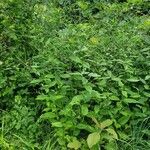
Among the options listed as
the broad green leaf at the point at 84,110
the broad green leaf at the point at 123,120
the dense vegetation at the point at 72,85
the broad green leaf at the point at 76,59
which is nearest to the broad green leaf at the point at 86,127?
the dense vegetation at the point at 72,85

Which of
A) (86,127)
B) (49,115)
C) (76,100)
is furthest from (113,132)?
(49,115)

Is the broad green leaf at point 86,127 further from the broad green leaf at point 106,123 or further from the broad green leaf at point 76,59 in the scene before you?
the broad green leaf at point 76,59

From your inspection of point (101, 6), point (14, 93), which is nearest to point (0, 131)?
point (14, 93)

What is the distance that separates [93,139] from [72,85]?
519 millimetres

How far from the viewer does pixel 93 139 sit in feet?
10.5

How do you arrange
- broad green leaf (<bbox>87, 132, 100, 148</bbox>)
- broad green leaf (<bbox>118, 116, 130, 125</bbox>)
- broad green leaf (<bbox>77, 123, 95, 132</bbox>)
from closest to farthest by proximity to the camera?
broad green leaf (<bbox>87, 132, 100, 148</bbox>)
broad green leaf (<bbox>77, 123, 95, 132</bbox>)
broad green leaf (<bbox>118, 116, 130, 125</bbox>)

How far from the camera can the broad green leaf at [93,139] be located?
3.17 metres

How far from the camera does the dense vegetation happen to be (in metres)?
3.33

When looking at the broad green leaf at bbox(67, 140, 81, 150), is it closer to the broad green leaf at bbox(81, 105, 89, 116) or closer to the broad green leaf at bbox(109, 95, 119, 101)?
the broad green leaf at bbox(81, 105, 89, 116)

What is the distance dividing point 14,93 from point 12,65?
10.2 inches

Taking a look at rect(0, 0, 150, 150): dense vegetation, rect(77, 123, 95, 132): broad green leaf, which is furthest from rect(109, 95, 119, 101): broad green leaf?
rect(77, 123, 95, 132): broad green leaf

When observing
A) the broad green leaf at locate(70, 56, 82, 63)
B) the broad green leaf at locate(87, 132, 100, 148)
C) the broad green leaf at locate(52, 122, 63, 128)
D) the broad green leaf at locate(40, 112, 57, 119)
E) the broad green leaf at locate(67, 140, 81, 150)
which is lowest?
the broad green leaf at locate(67, 140, 81, 150)

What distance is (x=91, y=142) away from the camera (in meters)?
3.18

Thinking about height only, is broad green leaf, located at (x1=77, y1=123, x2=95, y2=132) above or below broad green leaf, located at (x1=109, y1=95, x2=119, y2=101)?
below
